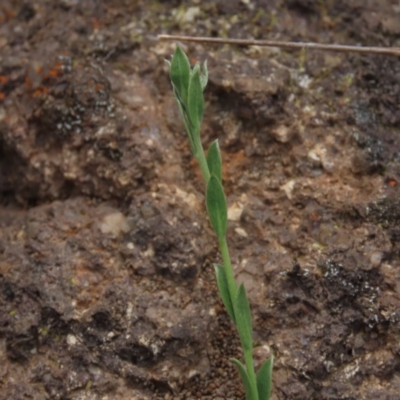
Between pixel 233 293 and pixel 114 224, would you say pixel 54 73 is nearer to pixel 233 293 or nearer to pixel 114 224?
pixel 114 224

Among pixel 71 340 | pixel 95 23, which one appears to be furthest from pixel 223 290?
pixel 95 23

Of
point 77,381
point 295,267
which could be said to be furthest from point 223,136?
point 77,381

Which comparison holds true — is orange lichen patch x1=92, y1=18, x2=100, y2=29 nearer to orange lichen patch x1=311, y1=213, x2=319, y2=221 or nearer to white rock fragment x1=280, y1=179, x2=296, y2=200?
white rock fragment x1=280, y1=179, x2=296, y2=200

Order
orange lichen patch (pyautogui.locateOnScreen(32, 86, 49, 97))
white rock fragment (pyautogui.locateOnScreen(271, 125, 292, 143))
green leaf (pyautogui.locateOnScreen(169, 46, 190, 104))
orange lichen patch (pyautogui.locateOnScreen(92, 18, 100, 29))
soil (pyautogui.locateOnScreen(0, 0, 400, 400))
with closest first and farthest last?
1. green leaf (pyautogui.locateOnScreen(169, 46, 190, 104))
2. soil (pyautogui.locateOnScreen(0, 0, 400, 400))
3. white rock fragment (pyautogui.locateOnScreen(271, 125, 292, 143))
4. orange lichen patch (pyautogui.locateOnScreen(32, 86, 49, 97))
5. orange lichen patch (pyautogui.locateOnScreen(92, 18, 100, 29))

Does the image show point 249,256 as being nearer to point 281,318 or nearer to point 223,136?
point 281,318

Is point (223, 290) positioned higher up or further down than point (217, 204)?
further down

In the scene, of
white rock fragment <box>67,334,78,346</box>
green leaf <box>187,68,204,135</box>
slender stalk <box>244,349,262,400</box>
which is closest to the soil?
white rock fragment <box>67,334,78,346</box>
